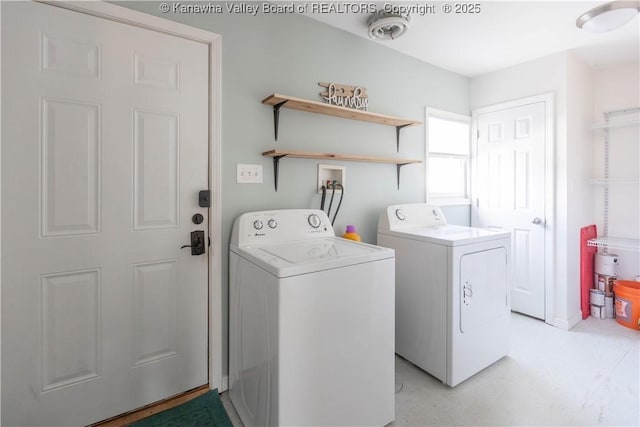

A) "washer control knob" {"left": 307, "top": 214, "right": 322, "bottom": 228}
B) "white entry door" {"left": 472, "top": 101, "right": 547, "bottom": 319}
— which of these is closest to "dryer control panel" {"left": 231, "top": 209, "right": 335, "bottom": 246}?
"washer control knob" {"left": 307, "top": 214, "right": 322, "bottom": 228}

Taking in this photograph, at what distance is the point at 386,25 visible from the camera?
190 cm

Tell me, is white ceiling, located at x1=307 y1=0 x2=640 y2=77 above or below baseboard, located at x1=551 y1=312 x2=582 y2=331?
above

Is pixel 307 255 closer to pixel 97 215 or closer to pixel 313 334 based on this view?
pixel 313 334

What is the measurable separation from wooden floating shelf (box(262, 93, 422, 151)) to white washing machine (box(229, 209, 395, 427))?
81 centimetres

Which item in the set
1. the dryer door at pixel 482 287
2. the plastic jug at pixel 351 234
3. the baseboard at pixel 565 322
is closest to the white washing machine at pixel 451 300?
the dryer door at pixel 482 287

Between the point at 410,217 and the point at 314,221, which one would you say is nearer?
the point at 314,221

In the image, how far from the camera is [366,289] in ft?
4.49

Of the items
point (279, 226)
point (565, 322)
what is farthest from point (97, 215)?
point (565, 322)

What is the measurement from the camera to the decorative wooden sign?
6.80ft

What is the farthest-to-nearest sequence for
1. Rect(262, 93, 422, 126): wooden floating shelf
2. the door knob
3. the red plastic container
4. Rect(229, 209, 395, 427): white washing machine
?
1. the red plastic container
2. Rect(262, 93, 422, 126): wooden floating shelf
3. the door knob
4. Rect(229, 209, 395, 427): white washing machine

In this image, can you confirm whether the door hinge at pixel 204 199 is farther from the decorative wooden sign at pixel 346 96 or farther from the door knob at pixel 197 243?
the decorative wooden sign at pixel 346 96

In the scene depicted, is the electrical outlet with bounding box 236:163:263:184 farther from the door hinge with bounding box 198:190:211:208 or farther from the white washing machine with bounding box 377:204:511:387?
the white washing machine with bounding box 377:204:511:387

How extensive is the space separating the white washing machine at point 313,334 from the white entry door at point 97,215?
386 mm

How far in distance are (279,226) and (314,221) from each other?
0.24 m
